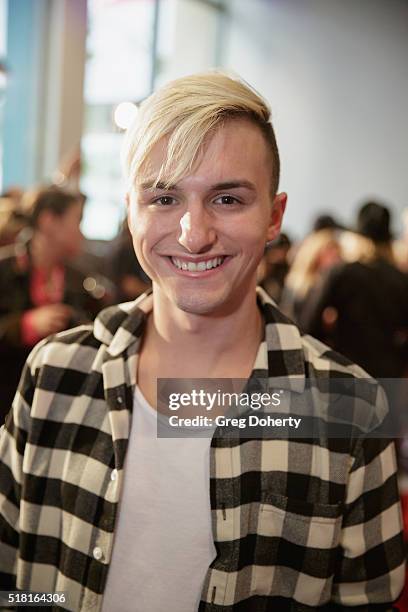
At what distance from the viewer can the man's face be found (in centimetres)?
84

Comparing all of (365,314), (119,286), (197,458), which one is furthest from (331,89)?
(197,458)

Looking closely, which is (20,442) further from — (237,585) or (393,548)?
(393,548)

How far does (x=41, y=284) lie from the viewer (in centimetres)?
188

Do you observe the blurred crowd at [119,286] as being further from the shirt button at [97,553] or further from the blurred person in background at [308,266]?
the shirt button at [97,553]

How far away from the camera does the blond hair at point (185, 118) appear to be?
2.71ft

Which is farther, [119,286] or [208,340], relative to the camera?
[119,286]

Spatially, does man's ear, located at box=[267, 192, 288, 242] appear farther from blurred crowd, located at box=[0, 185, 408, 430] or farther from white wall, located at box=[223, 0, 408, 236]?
blurred crowd, located at box=[0, 185, 408, 430]

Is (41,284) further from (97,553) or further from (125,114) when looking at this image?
(97,553)

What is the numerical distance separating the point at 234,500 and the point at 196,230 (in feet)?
1.27

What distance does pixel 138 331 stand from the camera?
3.31 feet

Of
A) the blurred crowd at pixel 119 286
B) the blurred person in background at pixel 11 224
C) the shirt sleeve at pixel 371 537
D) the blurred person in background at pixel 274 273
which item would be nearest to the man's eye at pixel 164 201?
the shirt sleeve at pixel 371 537

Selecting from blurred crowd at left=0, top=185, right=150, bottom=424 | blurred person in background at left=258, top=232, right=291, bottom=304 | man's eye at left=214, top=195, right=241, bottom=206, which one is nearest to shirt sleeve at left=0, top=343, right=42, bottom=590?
man's eye at left=214, top=195, right=241, bottom=206

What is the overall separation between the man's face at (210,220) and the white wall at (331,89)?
200mm

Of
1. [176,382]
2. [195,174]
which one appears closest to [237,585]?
[176,382]
